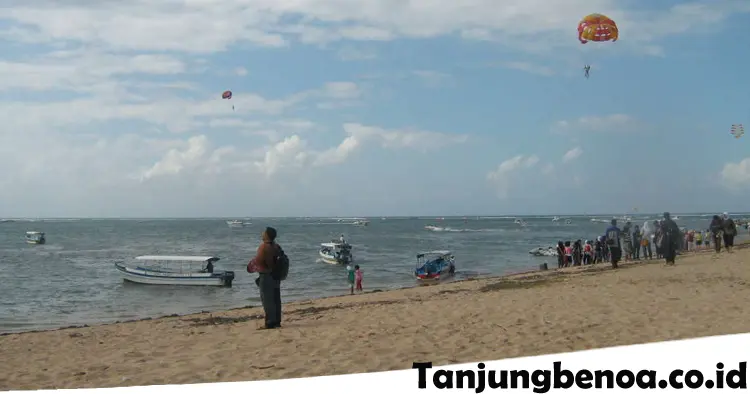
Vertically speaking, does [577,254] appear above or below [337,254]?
above

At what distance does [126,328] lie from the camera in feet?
45.1

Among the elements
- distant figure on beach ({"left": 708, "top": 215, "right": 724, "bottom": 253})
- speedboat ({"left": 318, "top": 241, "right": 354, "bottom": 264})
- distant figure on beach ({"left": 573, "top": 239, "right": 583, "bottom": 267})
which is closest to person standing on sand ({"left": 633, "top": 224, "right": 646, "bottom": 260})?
distant figure on beach ({"left": 708, "top": 215, "right": 724, "bottom": 253})

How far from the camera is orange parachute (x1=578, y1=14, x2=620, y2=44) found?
25.0m

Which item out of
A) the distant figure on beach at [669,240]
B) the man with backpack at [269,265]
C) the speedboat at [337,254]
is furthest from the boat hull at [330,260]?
the man with backpack at [269,265]

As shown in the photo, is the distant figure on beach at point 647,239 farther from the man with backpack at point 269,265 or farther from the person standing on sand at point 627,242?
the man with backpack at point 269,265

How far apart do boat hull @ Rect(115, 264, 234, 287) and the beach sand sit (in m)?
19.7

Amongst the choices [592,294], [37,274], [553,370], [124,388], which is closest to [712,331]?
[553,370]

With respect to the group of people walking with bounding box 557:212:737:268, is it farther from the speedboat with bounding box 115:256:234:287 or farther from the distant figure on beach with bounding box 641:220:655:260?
the speedboat with bounding box 115:256:234:287

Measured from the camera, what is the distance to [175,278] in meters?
35.1

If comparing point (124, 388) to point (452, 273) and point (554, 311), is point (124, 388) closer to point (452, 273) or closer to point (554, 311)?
point (554, 311)

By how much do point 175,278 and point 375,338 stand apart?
28.2 metres

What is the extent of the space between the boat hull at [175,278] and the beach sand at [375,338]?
1973cm

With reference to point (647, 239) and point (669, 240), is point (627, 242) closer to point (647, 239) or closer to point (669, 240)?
point (647, 239)

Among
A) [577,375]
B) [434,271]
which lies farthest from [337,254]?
[577,375]
